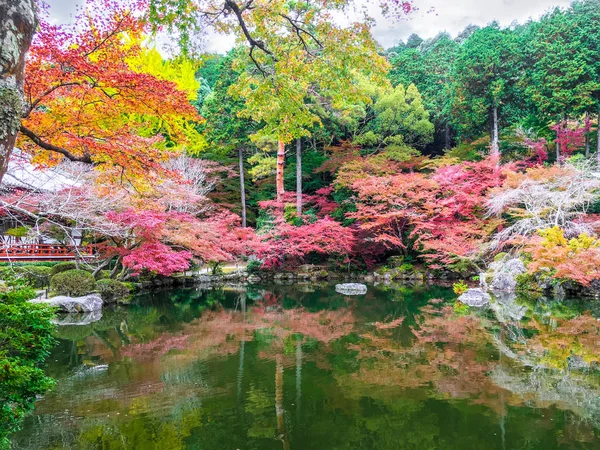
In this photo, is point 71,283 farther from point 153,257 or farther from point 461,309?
point 461,309

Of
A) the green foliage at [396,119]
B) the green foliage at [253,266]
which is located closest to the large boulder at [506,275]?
the green foliage at [396,119]

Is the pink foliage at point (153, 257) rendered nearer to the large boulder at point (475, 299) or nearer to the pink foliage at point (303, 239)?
the pink foliage at point (303, 239)

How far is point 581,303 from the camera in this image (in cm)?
966

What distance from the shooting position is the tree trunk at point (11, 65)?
156 cm

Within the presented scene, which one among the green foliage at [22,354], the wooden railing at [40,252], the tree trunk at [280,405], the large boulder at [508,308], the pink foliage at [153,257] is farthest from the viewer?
the wooden railing at [40,252]

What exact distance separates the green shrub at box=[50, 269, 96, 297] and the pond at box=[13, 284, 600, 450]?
1925mm

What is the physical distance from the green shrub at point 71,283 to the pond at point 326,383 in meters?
1.92

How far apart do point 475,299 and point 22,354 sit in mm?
9954

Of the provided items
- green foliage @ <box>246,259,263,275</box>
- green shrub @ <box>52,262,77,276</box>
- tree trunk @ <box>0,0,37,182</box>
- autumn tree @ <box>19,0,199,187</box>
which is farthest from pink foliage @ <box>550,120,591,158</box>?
green shrub @ <box>52,262,77,276</box>

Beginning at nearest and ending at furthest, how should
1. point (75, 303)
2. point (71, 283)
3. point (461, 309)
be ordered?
point (75, 303) → point (461, 309) → point (71, 283)

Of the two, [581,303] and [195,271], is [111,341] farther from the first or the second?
[581,303]

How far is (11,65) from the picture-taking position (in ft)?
5.27

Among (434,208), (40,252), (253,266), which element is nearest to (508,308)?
(434,208)

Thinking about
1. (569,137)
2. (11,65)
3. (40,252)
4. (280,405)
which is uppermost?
(569,137)
